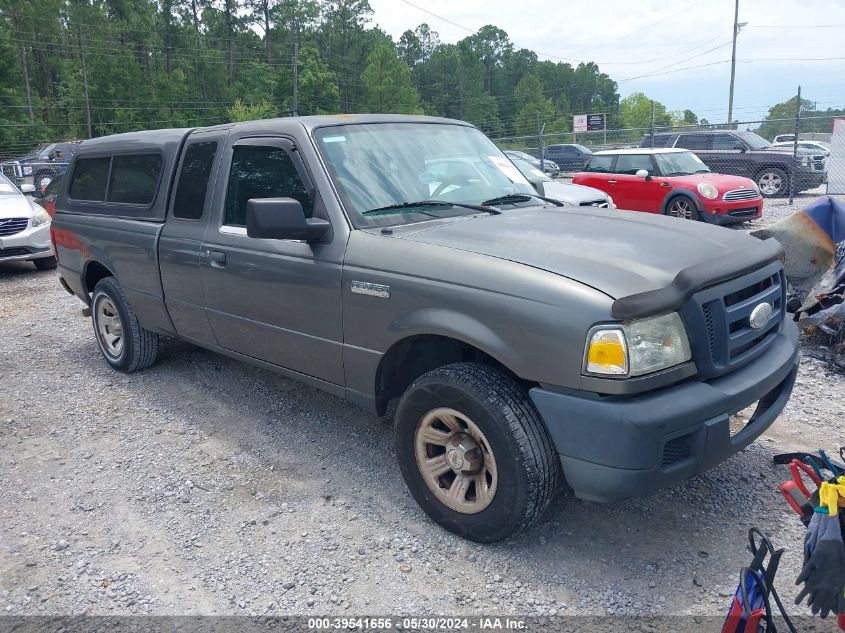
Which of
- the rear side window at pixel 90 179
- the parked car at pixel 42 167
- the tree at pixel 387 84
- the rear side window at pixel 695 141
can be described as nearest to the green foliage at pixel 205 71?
the tree at pixel 387 84

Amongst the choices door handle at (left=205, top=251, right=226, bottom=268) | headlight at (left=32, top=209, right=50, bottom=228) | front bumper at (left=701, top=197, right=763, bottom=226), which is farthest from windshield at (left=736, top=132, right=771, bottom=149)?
door handle at (left=205, top=251, right=226, bottom=268)

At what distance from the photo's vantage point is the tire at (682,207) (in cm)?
1230

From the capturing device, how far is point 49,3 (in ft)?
202

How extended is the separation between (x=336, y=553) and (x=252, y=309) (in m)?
1.53

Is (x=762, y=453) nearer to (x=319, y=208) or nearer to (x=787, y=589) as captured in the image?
(x=787, y=589)

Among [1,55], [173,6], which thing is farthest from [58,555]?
[173,6]

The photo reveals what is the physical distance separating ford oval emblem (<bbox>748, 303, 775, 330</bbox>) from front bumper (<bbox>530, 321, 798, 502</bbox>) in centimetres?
30

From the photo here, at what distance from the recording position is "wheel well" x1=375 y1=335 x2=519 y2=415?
3264 mm

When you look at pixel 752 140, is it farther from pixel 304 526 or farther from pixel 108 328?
pixel 304 526

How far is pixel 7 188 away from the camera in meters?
11.2

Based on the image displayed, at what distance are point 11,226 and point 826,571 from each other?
11085mm

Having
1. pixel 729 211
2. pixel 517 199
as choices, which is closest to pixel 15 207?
pixel 517 199

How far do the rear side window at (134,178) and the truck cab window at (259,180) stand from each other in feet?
3.11

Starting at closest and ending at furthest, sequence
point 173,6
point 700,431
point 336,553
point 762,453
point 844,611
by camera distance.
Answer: point 844,611, point 700,431, point 336,553, point 762,453, point 173,6
